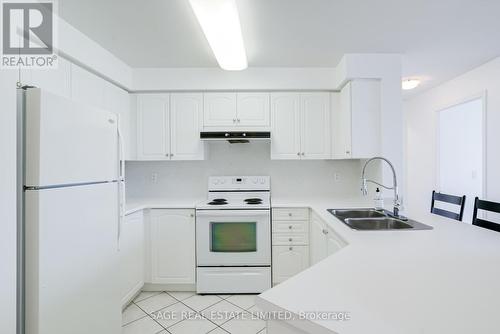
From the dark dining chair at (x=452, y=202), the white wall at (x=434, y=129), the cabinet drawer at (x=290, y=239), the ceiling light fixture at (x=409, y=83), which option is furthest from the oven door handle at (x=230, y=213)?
the ceiling light fixture at (x=409, y=83)

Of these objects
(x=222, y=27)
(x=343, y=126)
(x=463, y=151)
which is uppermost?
(x=222, y=27)

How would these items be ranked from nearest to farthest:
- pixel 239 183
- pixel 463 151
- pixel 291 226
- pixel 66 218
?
pixel 66 218 → pixel 291 226 → pixel 239 183 → pixel 463 151

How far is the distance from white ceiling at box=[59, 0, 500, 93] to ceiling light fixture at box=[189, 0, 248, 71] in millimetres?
110

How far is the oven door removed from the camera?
95.5 inches

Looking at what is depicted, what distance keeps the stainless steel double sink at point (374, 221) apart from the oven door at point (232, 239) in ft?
2.38

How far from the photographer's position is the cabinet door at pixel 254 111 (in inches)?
108

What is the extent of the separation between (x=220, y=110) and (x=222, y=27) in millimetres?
1115

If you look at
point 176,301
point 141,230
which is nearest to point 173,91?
point 141,230

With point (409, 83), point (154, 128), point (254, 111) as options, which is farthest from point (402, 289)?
point (409, 83)

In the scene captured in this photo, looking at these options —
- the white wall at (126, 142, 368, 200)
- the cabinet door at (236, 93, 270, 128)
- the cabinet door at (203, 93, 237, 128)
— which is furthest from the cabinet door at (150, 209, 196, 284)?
the cabinet door at (236, 93, 270, 128)

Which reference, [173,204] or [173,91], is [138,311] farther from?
[173,91]

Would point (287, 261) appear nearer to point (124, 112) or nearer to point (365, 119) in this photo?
point (365, 119)

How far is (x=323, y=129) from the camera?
276 centimetres

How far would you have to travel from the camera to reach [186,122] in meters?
2.75
